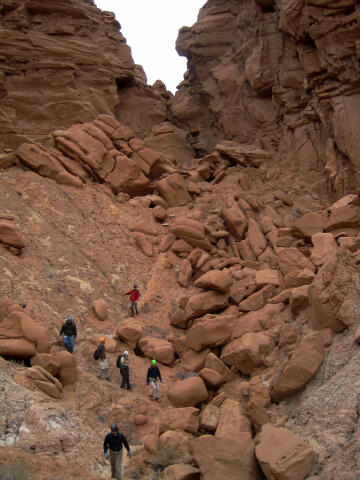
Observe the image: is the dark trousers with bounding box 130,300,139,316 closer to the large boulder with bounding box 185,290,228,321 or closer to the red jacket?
the red jacket

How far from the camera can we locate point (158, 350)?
1033 cm

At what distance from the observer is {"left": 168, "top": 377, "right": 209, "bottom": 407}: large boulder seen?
27.8 ft

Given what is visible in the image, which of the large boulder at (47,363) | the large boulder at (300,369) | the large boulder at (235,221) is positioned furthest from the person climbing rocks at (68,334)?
the large boulder at (235,221)

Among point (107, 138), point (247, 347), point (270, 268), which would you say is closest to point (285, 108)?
point (107, 138)

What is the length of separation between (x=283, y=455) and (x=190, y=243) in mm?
9544

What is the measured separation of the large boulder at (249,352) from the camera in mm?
8883

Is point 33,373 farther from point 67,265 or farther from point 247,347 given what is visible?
point 67,265

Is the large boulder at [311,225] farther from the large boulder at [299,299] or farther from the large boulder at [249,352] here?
the large boulder at [249,352]

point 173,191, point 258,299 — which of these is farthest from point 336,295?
point 173,191

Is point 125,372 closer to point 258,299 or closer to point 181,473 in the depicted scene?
point 181,473

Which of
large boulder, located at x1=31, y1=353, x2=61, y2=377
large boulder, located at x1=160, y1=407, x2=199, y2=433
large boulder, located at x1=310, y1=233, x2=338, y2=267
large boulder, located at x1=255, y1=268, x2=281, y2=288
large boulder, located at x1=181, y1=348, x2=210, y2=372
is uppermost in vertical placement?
large boulder, located at x1=310, y1=233, x2=338, y2=267

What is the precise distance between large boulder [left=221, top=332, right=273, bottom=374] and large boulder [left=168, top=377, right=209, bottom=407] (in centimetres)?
89

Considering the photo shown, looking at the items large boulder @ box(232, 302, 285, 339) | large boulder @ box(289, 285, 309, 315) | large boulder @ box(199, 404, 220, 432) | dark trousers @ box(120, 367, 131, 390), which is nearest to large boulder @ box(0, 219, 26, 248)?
dark trousers @ box(120, 367, 131, 390)

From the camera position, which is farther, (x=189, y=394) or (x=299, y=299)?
(x=299, y=299)
